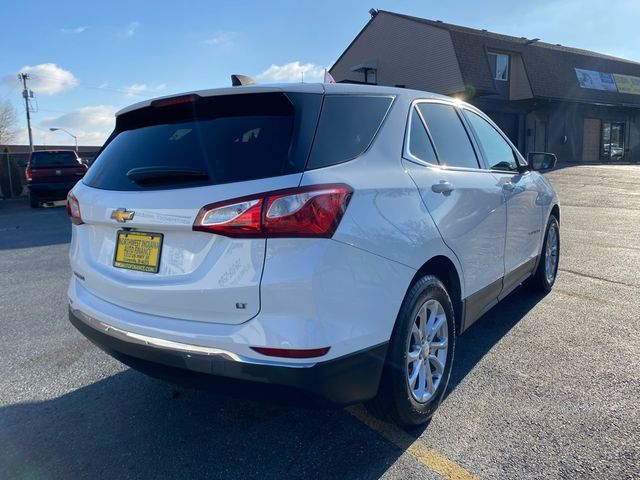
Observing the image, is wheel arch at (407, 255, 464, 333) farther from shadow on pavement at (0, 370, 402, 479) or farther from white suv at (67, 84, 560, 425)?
shadow on pavement at (0, 370, 402, 479)

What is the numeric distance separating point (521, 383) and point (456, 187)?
133 cm

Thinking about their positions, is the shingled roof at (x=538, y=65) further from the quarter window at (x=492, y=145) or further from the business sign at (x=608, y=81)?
the quarter window at (x=492, y=145)

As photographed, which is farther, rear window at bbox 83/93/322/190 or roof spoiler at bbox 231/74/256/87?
roof spoiler at bbox 231/74/256/87

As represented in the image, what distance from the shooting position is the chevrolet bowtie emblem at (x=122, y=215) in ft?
7.90

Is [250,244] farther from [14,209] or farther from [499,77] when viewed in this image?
[499,77]

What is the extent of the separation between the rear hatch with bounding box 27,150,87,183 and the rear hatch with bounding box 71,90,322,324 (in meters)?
14.2

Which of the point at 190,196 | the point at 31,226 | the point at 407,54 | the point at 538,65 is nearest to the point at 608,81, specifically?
the point at 538,65

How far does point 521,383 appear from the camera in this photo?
3232mm

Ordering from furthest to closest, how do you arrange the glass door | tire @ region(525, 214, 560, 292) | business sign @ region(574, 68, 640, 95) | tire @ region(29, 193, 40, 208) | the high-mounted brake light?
1. the glass door
2. business sign @ region(574, 68, 640, 95)
3. tire @ region(29, 193, 40, 208)
4. tire @ region(525, 214, 560, 292)
5. the high-mounted brake light

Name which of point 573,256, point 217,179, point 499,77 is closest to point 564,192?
point 573,256

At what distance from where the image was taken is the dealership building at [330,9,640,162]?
24.7 meters

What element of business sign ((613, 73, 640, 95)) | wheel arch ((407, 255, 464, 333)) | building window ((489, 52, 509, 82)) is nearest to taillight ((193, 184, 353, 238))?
wheel arch ((407, 255, 464, 333))

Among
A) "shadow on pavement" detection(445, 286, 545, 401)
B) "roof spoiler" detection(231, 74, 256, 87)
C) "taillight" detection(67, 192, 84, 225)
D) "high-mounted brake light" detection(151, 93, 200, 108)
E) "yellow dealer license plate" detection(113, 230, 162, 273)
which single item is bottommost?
"shadow on pavement" detection(445, 286, 545, 401)

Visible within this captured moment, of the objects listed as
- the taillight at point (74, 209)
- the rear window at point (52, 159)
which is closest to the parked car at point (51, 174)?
the rear window at point (52, 159)
